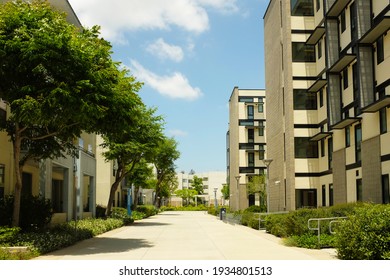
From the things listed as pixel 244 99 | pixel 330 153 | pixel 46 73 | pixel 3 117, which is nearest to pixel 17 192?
pixel 3 117

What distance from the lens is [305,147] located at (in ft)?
131

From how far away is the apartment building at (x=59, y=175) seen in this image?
71.6ft

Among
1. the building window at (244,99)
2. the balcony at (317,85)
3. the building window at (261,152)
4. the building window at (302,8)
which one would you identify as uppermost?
the building window at (302,8)

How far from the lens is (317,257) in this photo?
15250mm

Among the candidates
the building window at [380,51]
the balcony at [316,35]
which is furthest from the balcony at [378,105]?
the balcony at [316,35]

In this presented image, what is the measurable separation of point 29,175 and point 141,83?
777 cm

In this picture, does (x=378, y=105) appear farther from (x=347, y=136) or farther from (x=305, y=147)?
(x=305, y=147)

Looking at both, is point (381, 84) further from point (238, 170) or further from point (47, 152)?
point (238, 170)

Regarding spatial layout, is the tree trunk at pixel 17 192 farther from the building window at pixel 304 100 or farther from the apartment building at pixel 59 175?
the building window at pixel 304 100

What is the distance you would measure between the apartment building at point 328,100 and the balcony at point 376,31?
0.16ft

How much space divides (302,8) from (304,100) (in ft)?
23.1

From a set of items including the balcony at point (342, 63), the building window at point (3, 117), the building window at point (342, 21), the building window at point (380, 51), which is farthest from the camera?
the building window at point (342, 21)

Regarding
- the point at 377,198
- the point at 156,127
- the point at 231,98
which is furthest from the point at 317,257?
the point at 231,98

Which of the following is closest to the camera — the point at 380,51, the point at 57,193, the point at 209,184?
the point at 380,51
